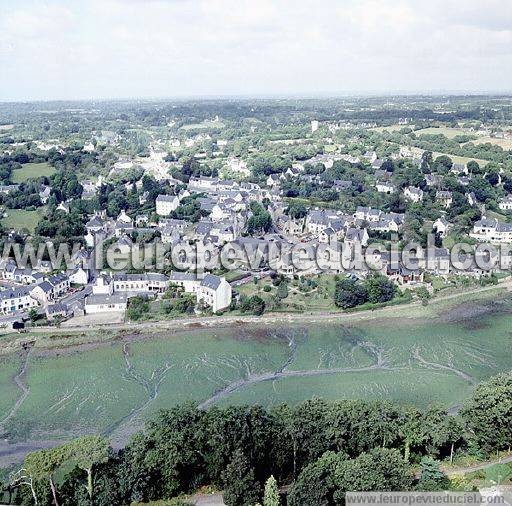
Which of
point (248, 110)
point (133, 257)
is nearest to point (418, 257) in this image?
point (133, 257)

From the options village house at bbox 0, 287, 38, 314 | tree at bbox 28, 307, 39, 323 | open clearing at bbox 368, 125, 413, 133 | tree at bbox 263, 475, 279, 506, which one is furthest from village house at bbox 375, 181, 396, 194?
tree at bbox 263, 475, 279, 506

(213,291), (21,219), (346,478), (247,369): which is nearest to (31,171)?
(21,219)

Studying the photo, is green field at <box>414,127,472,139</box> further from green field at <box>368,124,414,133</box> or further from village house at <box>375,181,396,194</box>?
village house at <box>375,181,396,194</box>

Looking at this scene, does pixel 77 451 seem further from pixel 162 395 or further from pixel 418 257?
pixel 418 257

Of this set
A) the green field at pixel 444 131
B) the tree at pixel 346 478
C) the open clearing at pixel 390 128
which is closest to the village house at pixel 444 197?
the green field at pixel 444 131

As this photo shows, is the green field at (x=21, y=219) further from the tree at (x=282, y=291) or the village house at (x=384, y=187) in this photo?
the village house at (x=384, y=187)

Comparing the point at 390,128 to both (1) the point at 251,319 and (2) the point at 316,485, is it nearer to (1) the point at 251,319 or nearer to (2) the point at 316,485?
(1) the point at 251,319

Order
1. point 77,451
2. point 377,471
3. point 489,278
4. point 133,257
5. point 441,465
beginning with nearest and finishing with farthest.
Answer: point 377,471, point 77,451, point 441,465, point 489,278, point 133,257
